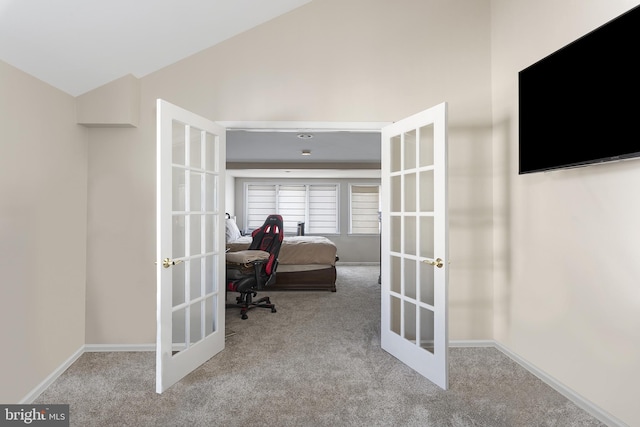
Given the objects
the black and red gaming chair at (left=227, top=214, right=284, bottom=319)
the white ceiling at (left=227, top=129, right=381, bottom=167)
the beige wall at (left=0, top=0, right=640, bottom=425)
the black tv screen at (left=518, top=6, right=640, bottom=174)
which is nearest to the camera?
the black tv screen at (left=518, top=6, right=640, bottom=174)

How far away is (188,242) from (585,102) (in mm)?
2711

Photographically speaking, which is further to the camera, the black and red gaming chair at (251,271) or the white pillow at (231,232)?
the white pillow at (231,232)

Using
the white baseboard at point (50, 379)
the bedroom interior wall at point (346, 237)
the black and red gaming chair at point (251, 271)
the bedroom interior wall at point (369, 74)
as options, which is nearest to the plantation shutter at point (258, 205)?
the bedroom interior wall at point (346, 237)

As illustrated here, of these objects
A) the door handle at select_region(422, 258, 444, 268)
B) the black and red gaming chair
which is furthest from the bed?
the door handle at select_region(422, 258, 444, 268)

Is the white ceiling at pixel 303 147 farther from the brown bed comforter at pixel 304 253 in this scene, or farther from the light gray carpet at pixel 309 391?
the light gray carpet at pixel 309 391

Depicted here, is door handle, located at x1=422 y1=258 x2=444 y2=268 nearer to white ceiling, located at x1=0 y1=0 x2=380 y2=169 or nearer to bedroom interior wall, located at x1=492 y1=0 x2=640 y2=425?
bedroom interior wall, located at x1=492 y1=0 x2=640 y2=425

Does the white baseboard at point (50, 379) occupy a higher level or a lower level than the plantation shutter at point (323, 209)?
lower

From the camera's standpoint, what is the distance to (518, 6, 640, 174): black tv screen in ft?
5.21

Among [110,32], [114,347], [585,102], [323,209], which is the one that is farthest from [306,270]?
[585,102]

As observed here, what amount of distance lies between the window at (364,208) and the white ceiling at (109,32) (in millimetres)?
5719

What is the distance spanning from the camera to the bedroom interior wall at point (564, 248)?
1763 mm

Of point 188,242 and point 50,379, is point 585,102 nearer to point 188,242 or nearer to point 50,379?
point 188,242

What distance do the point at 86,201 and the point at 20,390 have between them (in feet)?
4.67

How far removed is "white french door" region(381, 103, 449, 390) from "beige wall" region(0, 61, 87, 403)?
2.54 metres
